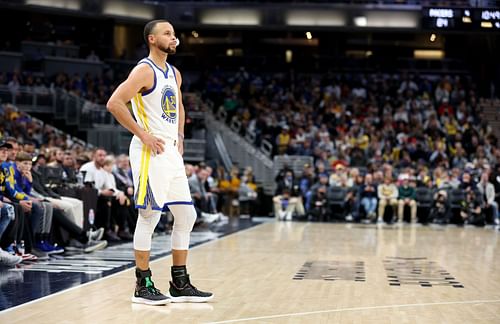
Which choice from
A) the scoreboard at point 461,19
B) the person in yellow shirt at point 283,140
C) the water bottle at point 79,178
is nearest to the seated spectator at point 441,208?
the scoreboard at point 461,19

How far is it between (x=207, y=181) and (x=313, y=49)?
1658 cm

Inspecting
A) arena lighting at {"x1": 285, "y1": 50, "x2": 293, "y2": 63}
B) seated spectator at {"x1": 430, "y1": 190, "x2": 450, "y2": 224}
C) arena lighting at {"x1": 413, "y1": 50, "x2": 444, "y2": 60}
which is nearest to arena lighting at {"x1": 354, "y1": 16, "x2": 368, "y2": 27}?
arena lighting at {"x1": 285, "y1": 50, "x2": 293, "y2": 63}

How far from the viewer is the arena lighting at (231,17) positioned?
107 feet

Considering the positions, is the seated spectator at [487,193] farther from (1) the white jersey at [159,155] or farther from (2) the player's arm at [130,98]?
(2) the player's arm at [130,98]

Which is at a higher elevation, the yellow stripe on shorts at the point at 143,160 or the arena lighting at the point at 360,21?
the arena lighting at the point at 360,21

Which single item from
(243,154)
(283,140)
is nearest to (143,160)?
(243,154)

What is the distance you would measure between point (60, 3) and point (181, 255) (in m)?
24.9

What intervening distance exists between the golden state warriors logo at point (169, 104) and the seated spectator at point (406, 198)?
14298 millimetres

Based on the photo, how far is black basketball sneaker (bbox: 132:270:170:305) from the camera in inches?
257

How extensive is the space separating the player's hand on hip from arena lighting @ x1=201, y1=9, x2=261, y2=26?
26.2m

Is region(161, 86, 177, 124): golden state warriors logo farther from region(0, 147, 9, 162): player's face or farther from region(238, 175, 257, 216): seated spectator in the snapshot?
region(238, 175, 257, 216): seated spectator

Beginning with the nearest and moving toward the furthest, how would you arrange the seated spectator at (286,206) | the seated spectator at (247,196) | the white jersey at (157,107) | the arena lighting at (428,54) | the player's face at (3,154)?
the white jersey at (157,107), the player's face at (3,154), the seated spectator at (286,206), the seated spectator at (247,196), the arena lighting at (428,54)

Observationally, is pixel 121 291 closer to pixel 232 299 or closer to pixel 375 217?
pixel 232 299

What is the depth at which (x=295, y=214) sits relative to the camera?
21.8 meters
